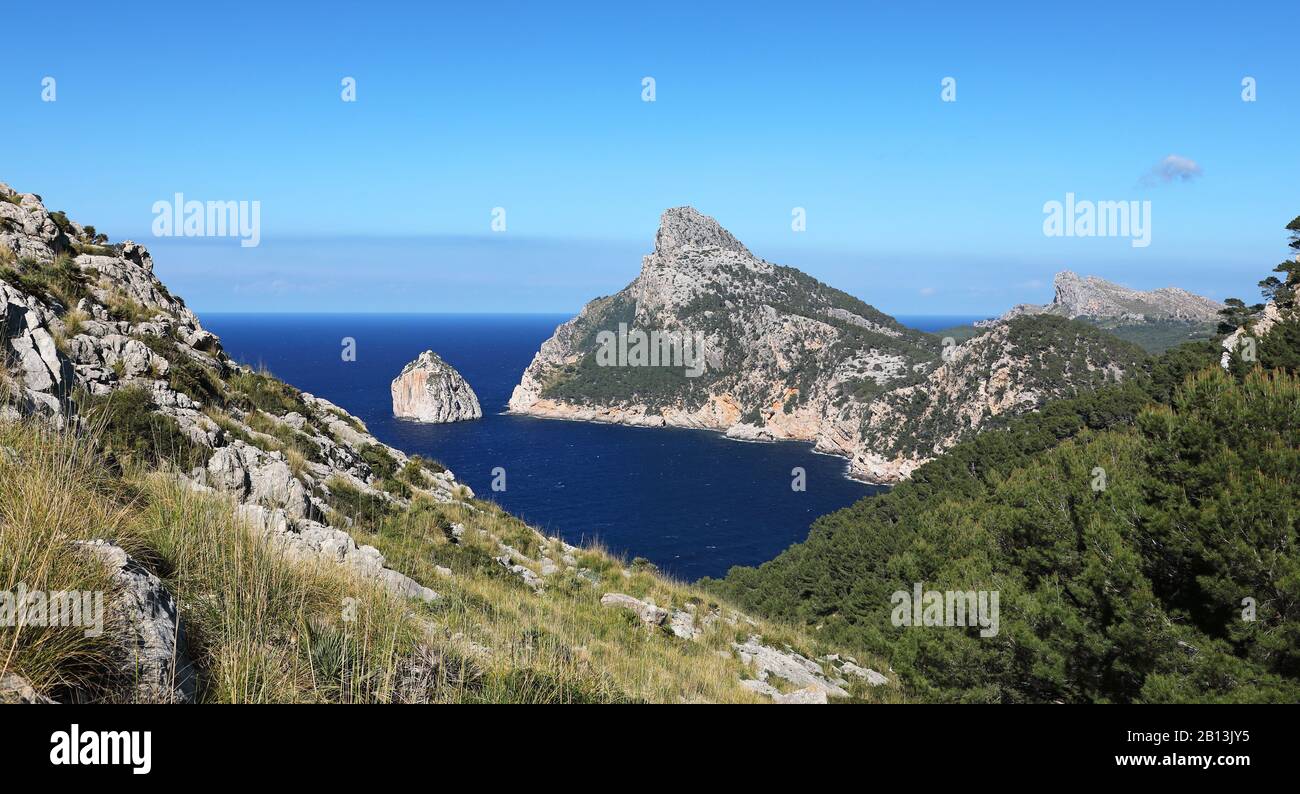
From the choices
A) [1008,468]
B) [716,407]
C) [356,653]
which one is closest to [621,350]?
[716,407]

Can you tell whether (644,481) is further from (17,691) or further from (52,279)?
(17,691)

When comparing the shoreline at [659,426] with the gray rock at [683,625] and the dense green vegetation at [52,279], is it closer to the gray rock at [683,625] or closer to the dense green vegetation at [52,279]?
the gray rock at [683,625]

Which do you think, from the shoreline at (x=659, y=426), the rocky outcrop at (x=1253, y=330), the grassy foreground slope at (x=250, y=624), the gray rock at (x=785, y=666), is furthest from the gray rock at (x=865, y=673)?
the shoreline at (x=659, y=426)

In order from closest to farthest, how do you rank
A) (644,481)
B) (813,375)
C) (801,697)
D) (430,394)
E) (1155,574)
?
(801,697) < (1155,574) < (644,481) < (430,394) < (813,375)

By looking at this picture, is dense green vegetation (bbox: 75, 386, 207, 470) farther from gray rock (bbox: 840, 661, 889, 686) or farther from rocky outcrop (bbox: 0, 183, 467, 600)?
gray rock (bbox: 840, 661, 889, 686)

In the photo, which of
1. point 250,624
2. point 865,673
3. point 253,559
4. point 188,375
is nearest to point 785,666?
point 865,673

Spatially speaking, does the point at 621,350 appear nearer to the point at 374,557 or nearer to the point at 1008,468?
the point at 1008,468
